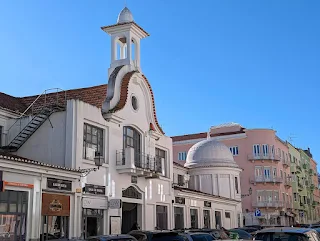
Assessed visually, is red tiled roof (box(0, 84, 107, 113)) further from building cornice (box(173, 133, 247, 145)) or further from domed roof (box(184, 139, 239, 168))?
building cornice (box(173, 133, 247, 145))

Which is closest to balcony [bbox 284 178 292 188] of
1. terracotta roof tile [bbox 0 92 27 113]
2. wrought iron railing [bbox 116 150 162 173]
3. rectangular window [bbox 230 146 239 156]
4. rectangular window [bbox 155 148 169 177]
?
rectangular window [bbox 230 146 239 156]

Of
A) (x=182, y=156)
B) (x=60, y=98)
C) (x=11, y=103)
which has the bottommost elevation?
(x=11, y=103)

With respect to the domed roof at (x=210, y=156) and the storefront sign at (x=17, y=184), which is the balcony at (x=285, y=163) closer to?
the domed roof at (x=210, y=156)

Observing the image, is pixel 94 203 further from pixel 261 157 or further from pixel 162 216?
pixel 261 157

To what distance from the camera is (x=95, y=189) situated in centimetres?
2444

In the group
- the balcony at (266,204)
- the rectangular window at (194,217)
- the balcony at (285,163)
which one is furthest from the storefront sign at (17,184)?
the balcony at (285,163)

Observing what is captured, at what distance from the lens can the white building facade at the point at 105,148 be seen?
2320cm

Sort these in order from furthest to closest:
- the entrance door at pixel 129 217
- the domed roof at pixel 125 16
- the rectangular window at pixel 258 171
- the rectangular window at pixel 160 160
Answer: the rectangular window at pixel 258 171, the domed roof at pixel 125 16, the rectangular window at pixel 160 160, the entrance door at pixel 129 217

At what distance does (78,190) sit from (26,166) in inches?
156

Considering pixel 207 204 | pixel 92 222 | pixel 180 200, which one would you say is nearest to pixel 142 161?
pixel 92 222

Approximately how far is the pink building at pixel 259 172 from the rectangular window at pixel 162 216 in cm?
2953

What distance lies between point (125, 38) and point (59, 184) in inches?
563

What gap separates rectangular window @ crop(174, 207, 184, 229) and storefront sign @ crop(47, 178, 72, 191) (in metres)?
13.5

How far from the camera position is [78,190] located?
2275 cm
